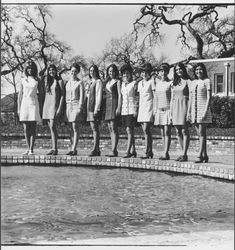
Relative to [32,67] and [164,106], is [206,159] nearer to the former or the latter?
[164,106]

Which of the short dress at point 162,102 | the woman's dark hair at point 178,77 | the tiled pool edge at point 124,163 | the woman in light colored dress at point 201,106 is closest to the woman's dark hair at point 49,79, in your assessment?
the tiled pool edge at point 124,163

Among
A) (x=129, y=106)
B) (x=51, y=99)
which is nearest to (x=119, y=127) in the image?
(x=129, y=106)

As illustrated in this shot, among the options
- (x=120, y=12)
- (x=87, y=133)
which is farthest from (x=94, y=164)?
(x=120, y=12)

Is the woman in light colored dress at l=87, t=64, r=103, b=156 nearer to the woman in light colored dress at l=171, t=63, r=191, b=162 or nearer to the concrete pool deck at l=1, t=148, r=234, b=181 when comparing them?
the concrete pool deck at l=1, t=148, r=234, b=181

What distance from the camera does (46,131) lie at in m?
10.9

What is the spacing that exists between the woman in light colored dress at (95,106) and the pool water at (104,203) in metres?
0.34

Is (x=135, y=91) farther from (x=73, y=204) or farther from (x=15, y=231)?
(x=15, y=231)

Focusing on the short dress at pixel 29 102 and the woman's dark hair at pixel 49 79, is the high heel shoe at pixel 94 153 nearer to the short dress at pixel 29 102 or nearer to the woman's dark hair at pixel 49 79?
the short dress at pixel 29 102

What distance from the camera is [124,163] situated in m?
11.1

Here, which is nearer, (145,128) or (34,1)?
(34,1)

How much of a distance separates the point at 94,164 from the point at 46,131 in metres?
0.72

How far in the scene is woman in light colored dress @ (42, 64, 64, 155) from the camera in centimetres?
1091

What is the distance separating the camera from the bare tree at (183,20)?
34.4 feet

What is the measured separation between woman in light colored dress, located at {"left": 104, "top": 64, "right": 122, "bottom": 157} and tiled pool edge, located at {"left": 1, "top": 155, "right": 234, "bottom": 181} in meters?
0.15
